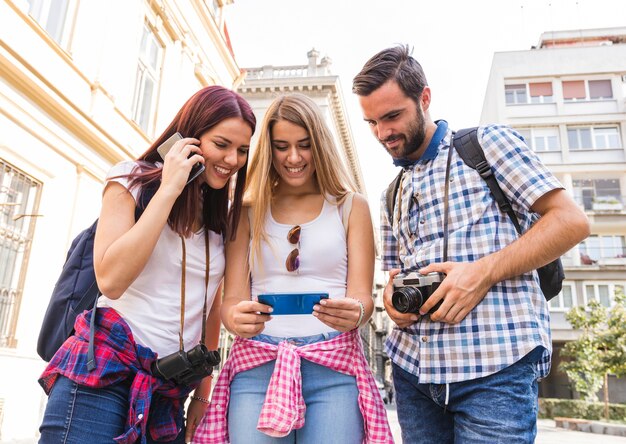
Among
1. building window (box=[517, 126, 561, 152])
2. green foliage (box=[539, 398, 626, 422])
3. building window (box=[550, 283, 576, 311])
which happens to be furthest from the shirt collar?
building window (box=[517, 126, 561, 152])

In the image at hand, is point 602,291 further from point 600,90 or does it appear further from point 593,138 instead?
point 600,90

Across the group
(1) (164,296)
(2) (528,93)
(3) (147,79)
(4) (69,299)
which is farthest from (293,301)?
(2) (528,93)

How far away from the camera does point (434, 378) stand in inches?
78.5

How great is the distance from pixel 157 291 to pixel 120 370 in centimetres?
35

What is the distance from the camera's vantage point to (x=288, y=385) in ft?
6.41

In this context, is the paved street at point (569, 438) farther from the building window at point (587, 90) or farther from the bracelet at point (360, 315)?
the building window at point (587, 90)

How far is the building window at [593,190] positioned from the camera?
27641mm

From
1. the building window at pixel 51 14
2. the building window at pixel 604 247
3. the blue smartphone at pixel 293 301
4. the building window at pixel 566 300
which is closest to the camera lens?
the blue smartphone at pixel 293 301

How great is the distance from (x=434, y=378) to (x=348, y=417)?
38cm

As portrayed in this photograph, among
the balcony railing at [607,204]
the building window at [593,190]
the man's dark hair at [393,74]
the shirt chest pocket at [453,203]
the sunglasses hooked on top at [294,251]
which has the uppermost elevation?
the building window at [593,190]

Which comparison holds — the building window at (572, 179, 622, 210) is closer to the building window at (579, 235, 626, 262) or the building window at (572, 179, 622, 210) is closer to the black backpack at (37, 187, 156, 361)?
the building window at (579, 235, 626, 262)

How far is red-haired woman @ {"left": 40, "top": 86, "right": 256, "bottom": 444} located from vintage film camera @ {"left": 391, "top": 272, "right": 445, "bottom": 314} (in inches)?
32.1

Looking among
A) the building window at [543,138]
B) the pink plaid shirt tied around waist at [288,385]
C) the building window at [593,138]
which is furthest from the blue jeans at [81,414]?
the building window at [593,138]

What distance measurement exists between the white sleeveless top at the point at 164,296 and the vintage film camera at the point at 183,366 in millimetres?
118
